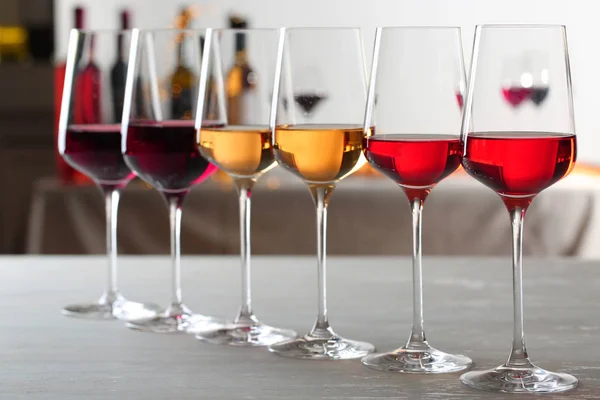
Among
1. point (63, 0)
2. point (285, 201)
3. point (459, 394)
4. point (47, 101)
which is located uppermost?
point (63, 0)

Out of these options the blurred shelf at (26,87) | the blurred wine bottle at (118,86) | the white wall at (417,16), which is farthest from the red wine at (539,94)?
the blurred shelf at (26,87)

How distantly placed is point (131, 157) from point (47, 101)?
11.5 feet

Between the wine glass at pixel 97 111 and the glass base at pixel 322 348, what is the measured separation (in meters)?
0.27

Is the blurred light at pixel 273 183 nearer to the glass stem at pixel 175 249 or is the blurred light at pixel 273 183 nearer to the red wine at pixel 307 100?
the glass stem at pixel 175 249

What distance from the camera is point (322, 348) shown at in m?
0.82

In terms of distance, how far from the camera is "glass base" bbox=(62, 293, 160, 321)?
0.97m

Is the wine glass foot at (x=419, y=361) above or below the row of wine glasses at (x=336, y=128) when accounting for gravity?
below

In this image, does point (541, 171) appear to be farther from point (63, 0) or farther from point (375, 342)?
point (63, 0)

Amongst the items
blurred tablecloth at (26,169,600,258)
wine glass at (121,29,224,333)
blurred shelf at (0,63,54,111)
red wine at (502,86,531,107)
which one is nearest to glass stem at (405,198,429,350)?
red wine at (502,86,531,107)

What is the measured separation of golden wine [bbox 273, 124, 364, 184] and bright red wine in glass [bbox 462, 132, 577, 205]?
0.13 metres

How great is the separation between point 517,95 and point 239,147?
9.8 inches

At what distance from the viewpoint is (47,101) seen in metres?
4.36

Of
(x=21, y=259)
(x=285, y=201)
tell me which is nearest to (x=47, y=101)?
(x=285, y=201)

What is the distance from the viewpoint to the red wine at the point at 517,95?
29.5 inches
